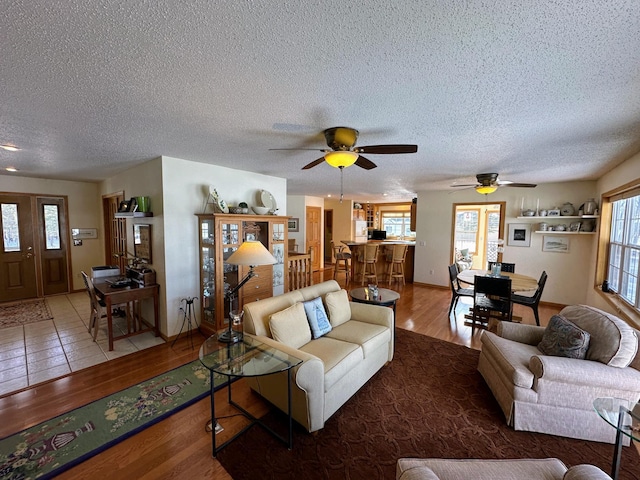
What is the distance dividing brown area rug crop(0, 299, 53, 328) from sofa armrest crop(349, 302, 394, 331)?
497 cm

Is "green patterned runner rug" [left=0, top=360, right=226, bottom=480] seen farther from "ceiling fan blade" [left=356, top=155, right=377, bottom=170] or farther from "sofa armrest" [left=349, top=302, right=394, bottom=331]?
"ceiling fan blade" [left=356, top=155, right=377, bottom=170]

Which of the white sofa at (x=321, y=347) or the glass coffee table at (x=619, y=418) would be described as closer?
the glass coffee table at (x=619, y=418)

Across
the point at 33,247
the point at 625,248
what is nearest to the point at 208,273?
the point at 33,247

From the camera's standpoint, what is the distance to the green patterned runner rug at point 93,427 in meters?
1.87

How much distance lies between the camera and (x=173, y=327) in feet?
12.4

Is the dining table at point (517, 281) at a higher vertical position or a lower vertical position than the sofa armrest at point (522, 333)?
higher

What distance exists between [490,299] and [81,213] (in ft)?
26.8

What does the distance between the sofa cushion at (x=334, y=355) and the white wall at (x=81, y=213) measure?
20.3 ft

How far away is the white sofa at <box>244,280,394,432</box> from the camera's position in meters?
2.04

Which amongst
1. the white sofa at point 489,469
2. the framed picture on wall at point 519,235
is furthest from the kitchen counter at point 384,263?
the white sofa at point 489,469

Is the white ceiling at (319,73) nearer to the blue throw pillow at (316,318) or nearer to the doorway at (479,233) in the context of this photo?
the blue throw pillow at (316,318)

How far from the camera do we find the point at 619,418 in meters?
1.49

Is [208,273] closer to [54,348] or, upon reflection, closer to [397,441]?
[54,348]

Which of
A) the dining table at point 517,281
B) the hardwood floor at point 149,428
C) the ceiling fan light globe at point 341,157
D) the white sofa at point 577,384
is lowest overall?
the hardwood floor at point 149,428
